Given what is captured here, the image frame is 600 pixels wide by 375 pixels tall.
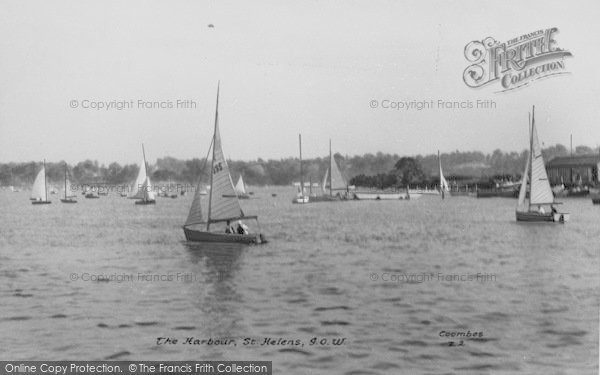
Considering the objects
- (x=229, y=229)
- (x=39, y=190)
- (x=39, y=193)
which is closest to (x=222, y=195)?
(x=229, y=229)

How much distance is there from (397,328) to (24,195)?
196 ft

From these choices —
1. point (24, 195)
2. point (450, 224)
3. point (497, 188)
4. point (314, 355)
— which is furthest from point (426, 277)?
point (497, 188)

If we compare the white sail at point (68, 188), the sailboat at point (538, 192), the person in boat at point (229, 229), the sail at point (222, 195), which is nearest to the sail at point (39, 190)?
the white sail at point (68, 188)

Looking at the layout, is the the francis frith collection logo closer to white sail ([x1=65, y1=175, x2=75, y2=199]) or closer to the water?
the water

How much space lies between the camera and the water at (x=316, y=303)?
15102 millimetres

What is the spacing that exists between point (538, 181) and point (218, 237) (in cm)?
2233

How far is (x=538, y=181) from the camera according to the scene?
4078cm

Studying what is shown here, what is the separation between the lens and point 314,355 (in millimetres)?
14938

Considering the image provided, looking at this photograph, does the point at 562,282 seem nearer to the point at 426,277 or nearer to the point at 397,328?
the point at 426,277

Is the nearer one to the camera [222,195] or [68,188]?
[222,195]

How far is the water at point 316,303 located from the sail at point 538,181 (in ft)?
20.6

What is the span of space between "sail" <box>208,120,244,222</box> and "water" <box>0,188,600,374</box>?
1651mm

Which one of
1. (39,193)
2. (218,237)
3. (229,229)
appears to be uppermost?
(39,193)

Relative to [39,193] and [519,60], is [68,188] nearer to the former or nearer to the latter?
[39,193]
